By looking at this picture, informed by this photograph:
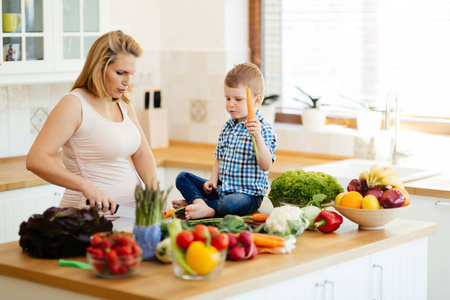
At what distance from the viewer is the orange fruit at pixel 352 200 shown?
263 centimetres

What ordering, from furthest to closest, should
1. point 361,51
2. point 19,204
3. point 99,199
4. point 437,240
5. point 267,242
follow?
point 361,51
point 19,204
point 437,240
point 99,199
point 267,242

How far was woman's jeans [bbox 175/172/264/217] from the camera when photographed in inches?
113

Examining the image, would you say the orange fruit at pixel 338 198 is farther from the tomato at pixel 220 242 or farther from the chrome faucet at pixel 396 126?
the chrome faucet at pixel 396 126

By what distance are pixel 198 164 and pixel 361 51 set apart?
1.27m

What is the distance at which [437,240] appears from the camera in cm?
376

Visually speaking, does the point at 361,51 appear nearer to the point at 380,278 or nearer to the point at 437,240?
the point at 437,240

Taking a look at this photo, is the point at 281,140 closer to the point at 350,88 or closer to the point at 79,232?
the point at 350,88

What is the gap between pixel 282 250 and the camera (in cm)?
237

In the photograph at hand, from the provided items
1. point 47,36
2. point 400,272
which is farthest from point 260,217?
point 47,36

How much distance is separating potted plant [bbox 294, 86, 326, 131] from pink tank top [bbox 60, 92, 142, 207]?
1893 millimetres

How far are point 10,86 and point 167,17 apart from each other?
1.29m

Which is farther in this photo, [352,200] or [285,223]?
[352,200]

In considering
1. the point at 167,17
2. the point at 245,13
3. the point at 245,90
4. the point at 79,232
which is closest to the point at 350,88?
the point at 245,13

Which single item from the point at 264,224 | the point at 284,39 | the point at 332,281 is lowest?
the point at 332,281
